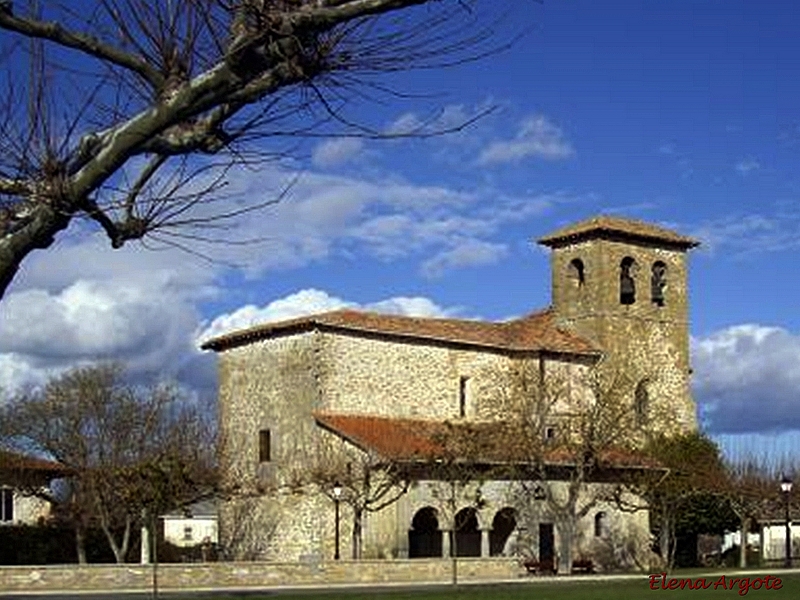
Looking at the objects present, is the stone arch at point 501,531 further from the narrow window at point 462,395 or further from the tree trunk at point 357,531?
the tree trunk at point 357,531

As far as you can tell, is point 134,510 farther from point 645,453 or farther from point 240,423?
point 645,453

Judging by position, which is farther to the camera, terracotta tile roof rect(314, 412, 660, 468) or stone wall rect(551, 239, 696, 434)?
stone wall rect(551, 239, 696, 434)

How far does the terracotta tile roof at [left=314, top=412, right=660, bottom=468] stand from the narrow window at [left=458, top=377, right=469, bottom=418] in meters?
1.51

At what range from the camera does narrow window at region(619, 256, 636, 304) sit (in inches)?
2477

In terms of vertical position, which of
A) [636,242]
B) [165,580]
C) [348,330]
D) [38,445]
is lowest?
[165,580]

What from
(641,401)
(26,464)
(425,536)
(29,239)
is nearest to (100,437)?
(26,464)

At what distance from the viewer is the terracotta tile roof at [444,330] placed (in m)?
54.5

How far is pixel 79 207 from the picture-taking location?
7199 millimetres

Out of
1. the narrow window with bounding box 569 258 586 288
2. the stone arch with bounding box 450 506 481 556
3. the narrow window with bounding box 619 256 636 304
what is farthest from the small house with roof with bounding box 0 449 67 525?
the narrow window with bounding box 619 256 636 304

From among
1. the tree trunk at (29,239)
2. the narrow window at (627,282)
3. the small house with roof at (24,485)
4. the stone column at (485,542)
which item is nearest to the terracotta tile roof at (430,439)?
the stone column at (485,542)

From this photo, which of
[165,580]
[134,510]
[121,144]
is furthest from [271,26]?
[134,510]

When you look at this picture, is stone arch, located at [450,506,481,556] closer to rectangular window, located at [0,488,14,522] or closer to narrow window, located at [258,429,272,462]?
narrow window, located at [258,429,272,462]

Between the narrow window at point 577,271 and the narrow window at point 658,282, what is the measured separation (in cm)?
343

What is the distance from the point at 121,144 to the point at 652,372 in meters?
57.7
